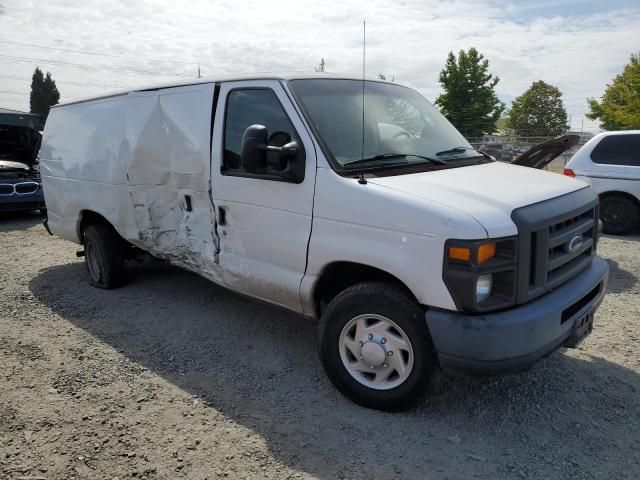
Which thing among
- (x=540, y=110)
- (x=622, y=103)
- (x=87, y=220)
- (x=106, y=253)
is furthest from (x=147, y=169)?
(x=540, y=110)

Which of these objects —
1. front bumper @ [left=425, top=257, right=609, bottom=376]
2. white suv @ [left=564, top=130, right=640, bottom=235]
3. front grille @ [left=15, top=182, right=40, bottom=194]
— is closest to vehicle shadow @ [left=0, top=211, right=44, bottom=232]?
front grille @ [left=15, top=182, right=40, bottom=194]

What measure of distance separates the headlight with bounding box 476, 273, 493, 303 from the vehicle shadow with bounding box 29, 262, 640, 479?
89cm

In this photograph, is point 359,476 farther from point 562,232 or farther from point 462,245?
point 562,232

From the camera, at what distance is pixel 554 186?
332cm

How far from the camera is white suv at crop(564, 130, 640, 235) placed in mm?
8172

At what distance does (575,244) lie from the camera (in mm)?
3152

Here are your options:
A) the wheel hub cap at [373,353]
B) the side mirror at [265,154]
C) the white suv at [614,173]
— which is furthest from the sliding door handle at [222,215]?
the white suv at [614,173]

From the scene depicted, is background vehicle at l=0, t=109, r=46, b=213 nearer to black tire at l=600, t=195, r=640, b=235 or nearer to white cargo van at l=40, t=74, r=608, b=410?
white cargo van at l=40, t=74, r=608, b=410

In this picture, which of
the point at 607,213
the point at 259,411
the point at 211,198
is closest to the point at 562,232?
the point at 259,411

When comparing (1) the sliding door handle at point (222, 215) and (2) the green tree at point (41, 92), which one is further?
(2) the green tree at point (41, 92)

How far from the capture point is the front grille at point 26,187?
9865 millimetres

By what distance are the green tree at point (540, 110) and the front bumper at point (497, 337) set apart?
5803 cm

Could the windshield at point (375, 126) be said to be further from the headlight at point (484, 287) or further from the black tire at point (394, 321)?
the headlight at point (484, 287)

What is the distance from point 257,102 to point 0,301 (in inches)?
146
